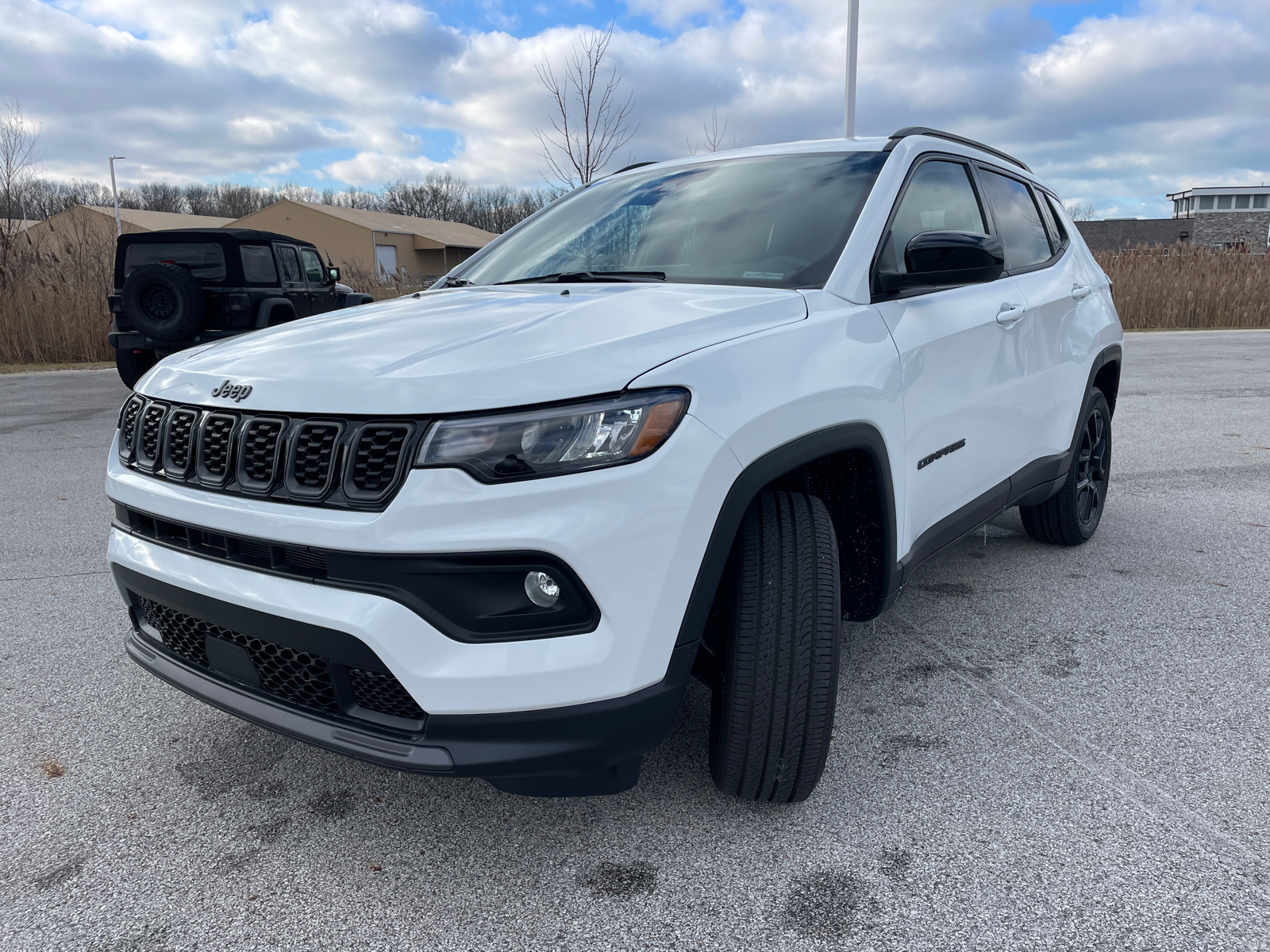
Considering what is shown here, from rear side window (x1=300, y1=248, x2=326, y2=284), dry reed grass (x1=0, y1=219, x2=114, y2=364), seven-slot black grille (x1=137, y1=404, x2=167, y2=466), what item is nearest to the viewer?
seven-slot black grille (x1=137, y1=404, x2=167, y2=466)

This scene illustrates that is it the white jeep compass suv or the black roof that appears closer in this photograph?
the white jeep compass suv

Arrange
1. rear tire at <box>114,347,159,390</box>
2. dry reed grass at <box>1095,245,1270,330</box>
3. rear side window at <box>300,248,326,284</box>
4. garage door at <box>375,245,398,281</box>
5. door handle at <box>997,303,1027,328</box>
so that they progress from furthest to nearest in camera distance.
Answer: garage door at <box>375,245,398,281</box> → dry reed grass at <box>1095,245,1270,330</box> → rear side window at <box>300,248,326,284</box> → rear tire at <box>114,347,159,390</box> → door handle at <box>997,303,1027,328</box>

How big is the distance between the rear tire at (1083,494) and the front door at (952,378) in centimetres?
97

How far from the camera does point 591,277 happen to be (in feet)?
9.24

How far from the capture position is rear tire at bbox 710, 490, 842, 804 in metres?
2.03

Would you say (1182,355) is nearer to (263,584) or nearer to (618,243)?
(618,243)

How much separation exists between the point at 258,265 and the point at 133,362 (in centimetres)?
184

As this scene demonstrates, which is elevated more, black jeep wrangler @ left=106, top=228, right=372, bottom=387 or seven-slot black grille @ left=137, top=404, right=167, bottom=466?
black jeep wrangler @ left=106, top=228, right=372, bottom=387

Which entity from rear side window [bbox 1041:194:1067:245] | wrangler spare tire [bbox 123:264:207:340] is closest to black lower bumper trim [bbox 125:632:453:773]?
rear side window [bbox 1041:194:1067:245]

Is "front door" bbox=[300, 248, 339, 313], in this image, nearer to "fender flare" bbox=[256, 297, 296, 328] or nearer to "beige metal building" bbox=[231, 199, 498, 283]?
"fender flare" bbox=[256, 297, 296, 328]

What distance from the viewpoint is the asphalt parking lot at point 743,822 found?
1879 millimetres

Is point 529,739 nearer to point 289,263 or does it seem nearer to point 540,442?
point 540,442

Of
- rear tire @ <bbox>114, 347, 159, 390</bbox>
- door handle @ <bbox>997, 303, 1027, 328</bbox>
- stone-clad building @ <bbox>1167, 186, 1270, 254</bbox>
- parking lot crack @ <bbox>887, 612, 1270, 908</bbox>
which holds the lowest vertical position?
parking lot crack @ <bbox>887, 612, 1270, 908</bbox>

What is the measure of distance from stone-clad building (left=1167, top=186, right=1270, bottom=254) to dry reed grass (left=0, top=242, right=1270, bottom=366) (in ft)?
140
